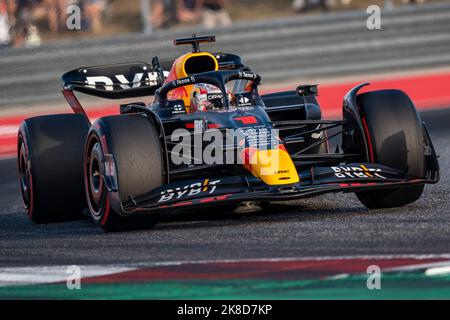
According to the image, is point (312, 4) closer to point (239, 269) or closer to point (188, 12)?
point (188, 12)

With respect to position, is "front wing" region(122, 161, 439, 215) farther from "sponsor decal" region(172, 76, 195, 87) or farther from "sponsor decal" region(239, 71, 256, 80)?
"sponsor decal" region(239, 71, 256, 80)

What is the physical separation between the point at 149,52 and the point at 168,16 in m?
1.66

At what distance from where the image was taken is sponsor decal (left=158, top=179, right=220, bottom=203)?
8.12 m

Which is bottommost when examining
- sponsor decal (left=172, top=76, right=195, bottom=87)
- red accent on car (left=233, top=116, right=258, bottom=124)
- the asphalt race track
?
the asphalt race track

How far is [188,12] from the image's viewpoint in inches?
796

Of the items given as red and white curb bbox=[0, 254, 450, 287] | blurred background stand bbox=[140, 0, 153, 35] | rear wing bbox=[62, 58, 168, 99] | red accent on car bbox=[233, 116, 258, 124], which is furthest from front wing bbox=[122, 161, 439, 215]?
blurred background stand bbox=[140, 0, 153, 35]

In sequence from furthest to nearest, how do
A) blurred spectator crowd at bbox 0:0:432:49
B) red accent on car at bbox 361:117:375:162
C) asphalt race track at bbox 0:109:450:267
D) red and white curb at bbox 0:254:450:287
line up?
blurred spectator crowd at bbox 0:0:432:49
red accent on car at bbox 361:117:375:162
asphalt race track at bbox 0:109:450:267
red and white curb at bbox 0:254:450:287

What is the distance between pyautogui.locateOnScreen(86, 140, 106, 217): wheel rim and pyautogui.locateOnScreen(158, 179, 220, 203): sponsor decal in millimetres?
665

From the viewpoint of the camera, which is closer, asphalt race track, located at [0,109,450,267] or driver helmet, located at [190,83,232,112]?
asphalt race track, located at [0,109,450,267]

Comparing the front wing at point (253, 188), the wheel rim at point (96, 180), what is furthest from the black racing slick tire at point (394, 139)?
the wheel rim at point (96, 180)

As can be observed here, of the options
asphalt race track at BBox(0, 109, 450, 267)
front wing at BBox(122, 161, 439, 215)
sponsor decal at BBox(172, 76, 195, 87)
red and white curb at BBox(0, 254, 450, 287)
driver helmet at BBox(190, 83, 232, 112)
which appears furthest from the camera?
driver helmet at BBox(190, 83, 232, 112)

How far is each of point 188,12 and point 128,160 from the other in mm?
12255
